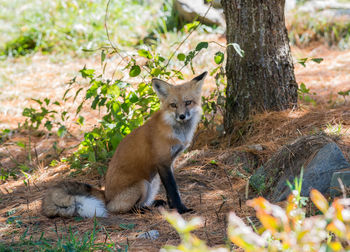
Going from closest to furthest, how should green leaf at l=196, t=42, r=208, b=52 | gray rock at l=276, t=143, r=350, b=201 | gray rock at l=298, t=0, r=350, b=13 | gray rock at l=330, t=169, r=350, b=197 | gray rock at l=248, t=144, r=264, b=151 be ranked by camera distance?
1. gray rock at l=330, t=169, r=350, b=197
2. gray rock at l=276, t=143, r=350, b=201
3. green leaf at l=196, t=42, r=208, b=52
4. gray rock at l=248, t=144, r=264, b=151
5. gray rock at l=298, t=0, r=350, b=13

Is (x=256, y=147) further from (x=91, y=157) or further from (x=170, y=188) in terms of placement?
(x=91, y=157)

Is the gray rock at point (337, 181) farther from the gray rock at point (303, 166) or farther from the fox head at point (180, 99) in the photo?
the fox head at point (180, 99)

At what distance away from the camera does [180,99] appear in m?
4.54

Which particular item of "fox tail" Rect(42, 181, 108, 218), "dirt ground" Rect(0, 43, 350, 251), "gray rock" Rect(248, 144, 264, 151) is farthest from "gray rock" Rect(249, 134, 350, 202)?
"fox tail" Rect(42, 181, 108, 218)

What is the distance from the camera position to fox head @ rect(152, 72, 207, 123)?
14.7 ft

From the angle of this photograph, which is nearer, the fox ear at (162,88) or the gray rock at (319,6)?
the fox ear at (162,88)

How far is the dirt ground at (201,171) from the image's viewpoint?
367 cm

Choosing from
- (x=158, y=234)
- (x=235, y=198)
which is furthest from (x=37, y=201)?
(x=235, y=198)

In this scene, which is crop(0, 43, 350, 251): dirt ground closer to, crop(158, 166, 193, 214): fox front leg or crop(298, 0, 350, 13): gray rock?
crop(158, 166, 193, 214): fox front leg

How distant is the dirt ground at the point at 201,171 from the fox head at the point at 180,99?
808 mm

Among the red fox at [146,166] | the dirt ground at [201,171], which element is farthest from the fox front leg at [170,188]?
the dirt ground at [201,171]

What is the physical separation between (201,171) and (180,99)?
101 centimetres

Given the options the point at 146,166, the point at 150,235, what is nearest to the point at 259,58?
the point at 146,166

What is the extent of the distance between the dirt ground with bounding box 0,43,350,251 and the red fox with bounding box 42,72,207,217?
0.54 feet
